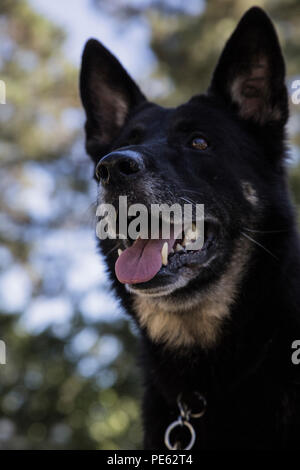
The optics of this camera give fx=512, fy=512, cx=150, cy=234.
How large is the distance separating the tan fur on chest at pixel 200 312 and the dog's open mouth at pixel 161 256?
22cm

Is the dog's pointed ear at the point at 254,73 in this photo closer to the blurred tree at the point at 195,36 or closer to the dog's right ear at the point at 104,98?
the dog's right ear at the point at 104,98

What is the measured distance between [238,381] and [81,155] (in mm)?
9460

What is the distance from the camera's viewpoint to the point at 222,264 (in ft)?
10.1

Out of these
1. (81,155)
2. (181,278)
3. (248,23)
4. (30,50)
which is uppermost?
(30,50)

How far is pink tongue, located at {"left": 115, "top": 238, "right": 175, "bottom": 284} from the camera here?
2816mm

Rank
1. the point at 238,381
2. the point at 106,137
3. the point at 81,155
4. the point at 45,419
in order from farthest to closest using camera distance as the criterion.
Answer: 1. the point at 81,155
2. the point at 45,419
3. the point at 106,137
4. the point at 238,381

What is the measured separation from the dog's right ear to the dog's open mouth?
1210mm

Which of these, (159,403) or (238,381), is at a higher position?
Answer: (238,381)

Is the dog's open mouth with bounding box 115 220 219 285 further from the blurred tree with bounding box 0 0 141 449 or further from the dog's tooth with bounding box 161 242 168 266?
the blurred tree with bounding box 0 0 141 449

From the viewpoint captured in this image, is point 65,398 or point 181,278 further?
point 65,398

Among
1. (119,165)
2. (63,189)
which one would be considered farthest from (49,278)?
(119,165)
